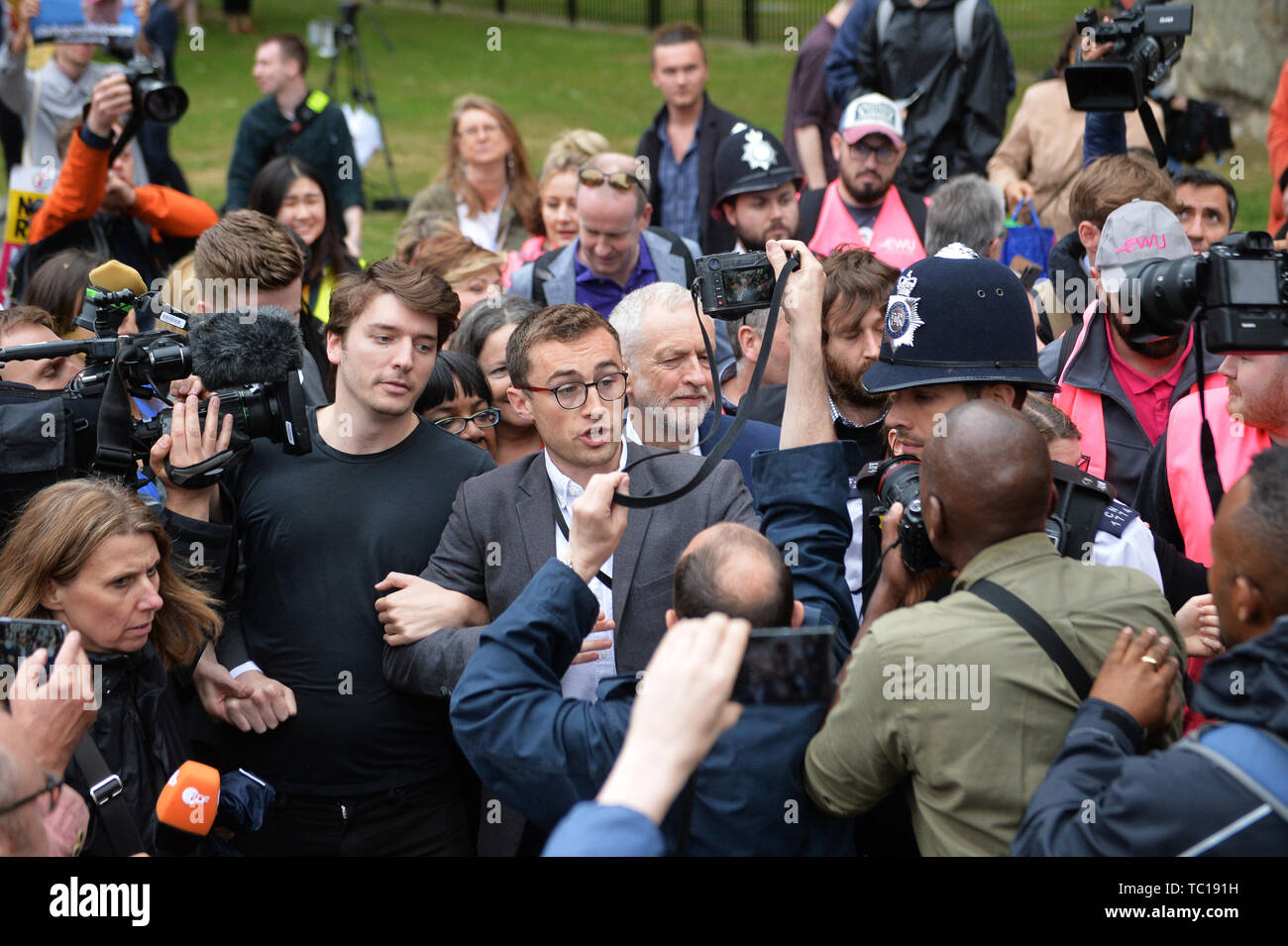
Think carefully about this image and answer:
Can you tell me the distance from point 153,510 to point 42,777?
1371 mm

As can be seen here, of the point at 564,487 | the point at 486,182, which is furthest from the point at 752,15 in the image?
the point at 564,487

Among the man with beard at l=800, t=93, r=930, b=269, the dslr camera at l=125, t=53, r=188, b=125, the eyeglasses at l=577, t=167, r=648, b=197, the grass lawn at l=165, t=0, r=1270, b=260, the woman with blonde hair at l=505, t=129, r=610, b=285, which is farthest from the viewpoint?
the grass lawn at l=165, t=0, r=1270, b=260

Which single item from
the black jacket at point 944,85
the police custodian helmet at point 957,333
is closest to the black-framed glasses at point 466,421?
the police custodian helmet at point 957,333

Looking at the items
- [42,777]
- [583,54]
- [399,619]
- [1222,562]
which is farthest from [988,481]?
[583,54]

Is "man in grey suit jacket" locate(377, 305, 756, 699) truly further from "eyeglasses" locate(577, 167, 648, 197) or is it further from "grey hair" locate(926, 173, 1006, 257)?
"grey hair" locate(926, 173, 1006, 257)

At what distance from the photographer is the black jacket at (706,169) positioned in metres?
Result: 7.34

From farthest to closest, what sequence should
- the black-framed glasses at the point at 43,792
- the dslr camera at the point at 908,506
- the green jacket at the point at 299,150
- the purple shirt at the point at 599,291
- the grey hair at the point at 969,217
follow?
the green jacket at the point at 299,150 → the purple shirt at the point at 599,291 → the grey hair at the point at 969,217 → the dslr camera at the point at 908,506 → the black-framed glasses at the point at 43,792

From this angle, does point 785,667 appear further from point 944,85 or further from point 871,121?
point 944,85

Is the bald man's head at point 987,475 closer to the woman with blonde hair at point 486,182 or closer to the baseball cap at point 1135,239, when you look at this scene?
the baseball cap at point 1135,239

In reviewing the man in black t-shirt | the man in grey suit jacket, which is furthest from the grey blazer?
the man in black t-shirt

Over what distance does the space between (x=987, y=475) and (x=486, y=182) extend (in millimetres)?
5235

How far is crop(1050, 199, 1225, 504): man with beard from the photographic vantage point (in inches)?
165

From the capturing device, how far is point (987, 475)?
2.70 meters

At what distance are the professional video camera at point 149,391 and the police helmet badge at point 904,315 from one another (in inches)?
61.8
